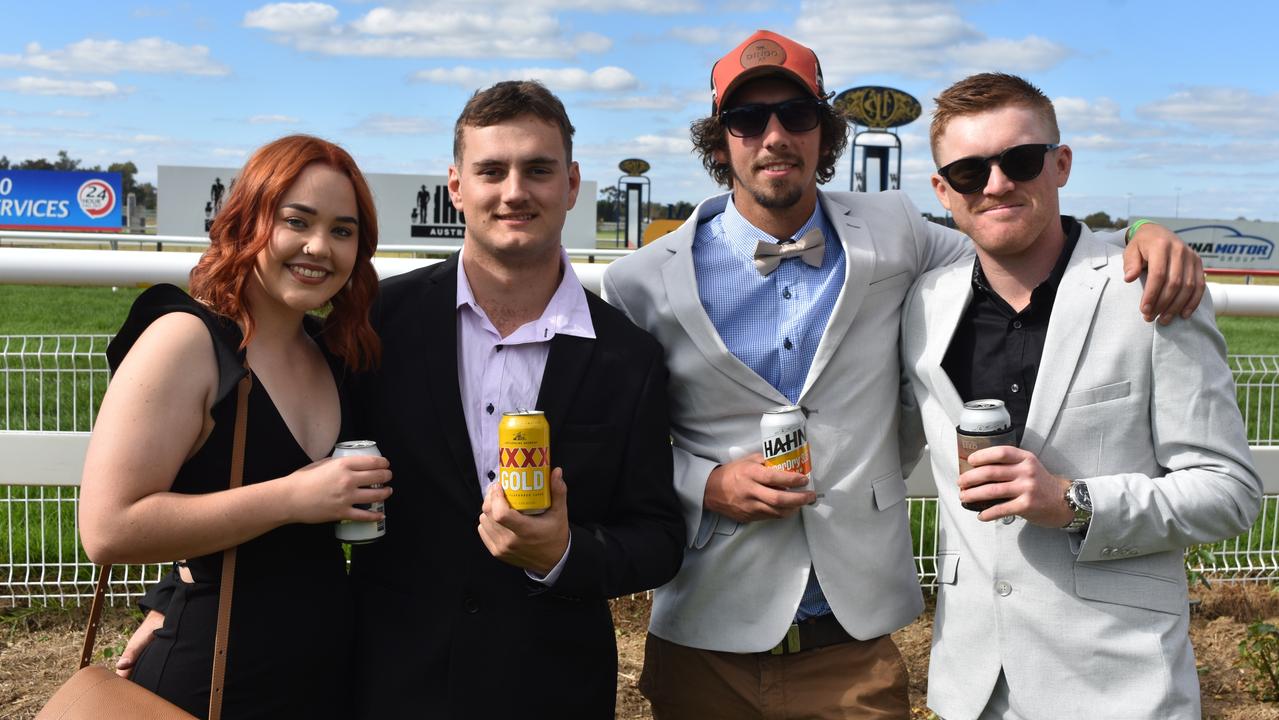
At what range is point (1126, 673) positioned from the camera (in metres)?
2.63

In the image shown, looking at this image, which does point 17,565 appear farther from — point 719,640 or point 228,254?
point 719,640

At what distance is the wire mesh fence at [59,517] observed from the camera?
4555 mm

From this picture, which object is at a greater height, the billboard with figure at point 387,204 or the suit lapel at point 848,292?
the billboard with figure at point 387,204

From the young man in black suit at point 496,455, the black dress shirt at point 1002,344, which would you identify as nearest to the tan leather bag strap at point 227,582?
the young man in black suit at point 496,455

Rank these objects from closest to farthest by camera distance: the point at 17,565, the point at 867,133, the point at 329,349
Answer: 1. the point at 329,349
2. the point at 17,565
3. the point at 867,133

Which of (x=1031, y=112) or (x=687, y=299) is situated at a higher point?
(x=1031, y=112)

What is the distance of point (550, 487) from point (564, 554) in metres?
0.21

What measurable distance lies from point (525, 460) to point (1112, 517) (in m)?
1.37

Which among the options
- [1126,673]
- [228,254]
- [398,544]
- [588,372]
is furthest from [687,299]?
[1126,673]

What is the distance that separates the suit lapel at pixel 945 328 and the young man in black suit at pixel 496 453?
2.38 feet

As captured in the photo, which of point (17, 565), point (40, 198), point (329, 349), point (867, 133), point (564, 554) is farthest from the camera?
point (40, 198)

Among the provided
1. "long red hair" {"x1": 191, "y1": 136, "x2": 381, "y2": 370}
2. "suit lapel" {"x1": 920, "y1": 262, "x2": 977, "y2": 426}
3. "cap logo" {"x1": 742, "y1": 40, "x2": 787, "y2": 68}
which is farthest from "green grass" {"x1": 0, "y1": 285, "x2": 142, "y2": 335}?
"suit lapel" {"x1": 920, "y1": 262, "x2": 977, "y2": 426}

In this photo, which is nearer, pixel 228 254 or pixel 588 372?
pixel 228 254

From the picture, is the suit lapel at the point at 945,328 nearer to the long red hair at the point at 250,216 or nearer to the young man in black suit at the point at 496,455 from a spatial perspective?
the young man in black suit at the point at 496,455
